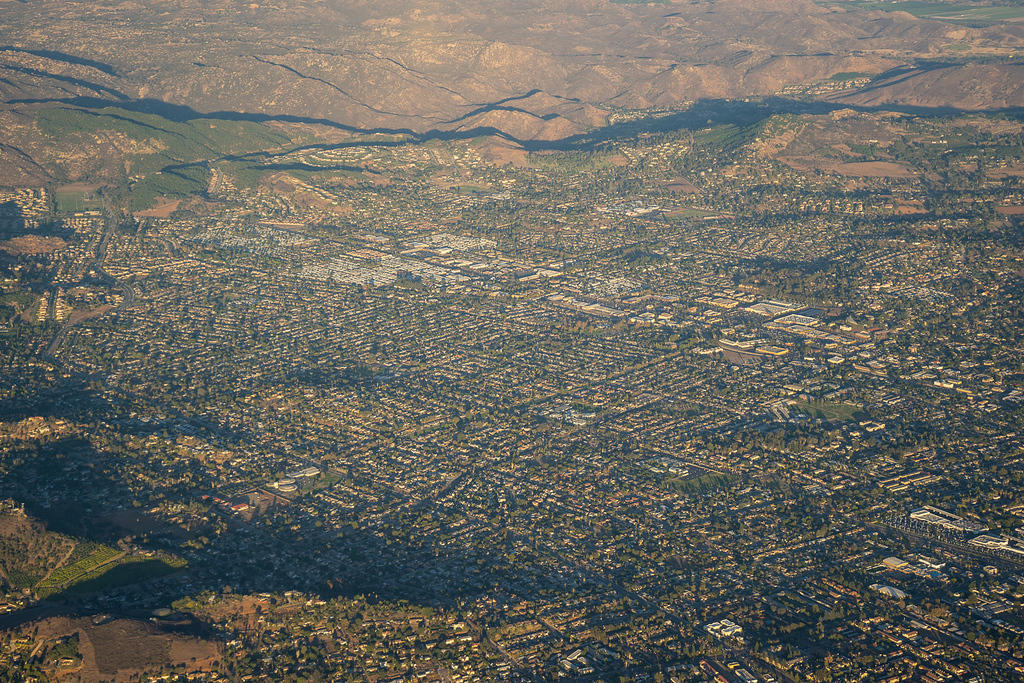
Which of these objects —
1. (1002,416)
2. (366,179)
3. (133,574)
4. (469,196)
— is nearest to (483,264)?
(469,196)

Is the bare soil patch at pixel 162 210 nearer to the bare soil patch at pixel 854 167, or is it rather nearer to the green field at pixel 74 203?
the green field at pixel 74 203

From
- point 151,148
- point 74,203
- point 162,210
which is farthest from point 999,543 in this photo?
point 151,148

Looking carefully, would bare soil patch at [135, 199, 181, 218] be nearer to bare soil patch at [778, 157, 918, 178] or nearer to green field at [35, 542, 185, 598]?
green field at [35, 542, 185, 598]

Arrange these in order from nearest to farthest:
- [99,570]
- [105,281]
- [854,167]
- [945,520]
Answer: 1. [99,570]
2. [945,520]
3. [105,281]
4. [854,167]

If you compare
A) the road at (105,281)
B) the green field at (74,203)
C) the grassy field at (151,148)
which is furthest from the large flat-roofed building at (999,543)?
the green field at (74,203)

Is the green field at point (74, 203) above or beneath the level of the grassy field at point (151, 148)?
beneath

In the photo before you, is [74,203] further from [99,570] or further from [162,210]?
[99,570]

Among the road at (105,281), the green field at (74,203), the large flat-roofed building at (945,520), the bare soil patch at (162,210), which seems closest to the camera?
the large flat-roofed building at (945,520)

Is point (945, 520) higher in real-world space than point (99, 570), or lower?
higher
